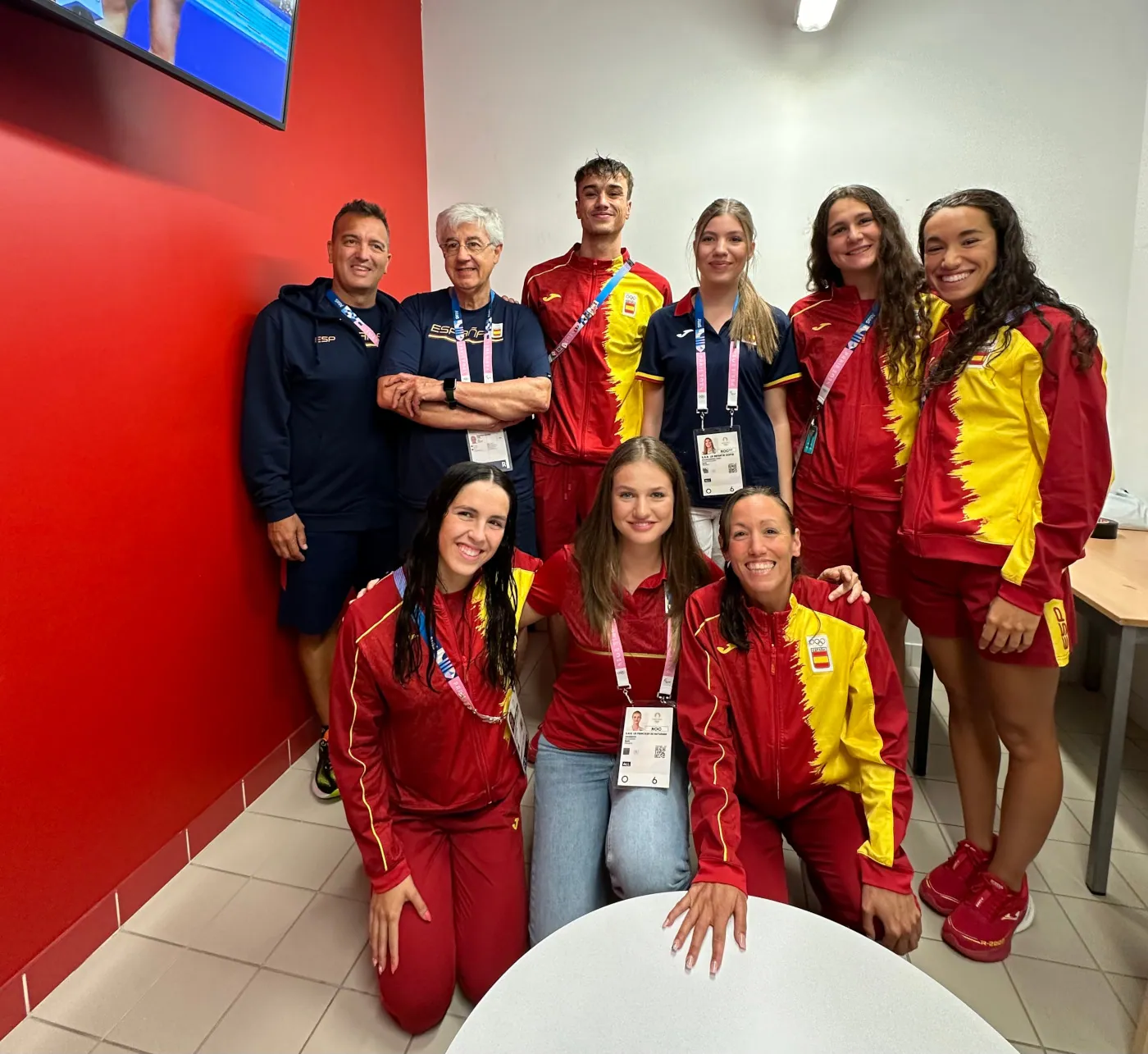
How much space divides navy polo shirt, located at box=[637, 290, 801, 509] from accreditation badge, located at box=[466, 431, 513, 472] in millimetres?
552

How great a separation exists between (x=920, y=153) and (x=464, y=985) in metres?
3.88

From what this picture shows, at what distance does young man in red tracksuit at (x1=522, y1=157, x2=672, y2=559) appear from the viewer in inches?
102

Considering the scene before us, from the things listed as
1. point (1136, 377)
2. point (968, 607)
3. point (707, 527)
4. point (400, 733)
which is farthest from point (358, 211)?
point (1136, 377)

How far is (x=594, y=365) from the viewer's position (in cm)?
261

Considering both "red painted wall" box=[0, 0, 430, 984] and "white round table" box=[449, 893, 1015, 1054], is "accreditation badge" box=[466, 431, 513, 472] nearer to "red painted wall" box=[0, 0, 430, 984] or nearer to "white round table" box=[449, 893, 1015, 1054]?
"red painted wall" box=[0, 0, 430, 984]

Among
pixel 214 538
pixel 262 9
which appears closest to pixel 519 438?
pixel 214 538

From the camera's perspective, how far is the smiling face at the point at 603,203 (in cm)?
249

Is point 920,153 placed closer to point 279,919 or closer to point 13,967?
point 279,919

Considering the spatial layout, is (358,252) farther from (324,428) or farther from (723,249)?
(723,249)

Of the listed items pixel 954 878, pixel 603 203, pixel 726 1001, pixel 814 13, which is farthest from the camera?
pixel 814 13

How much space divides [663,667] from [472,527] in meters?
0.63

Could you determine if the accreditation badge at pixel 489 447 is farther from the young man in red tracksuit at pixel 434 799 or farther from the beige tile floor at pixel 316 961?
the beige tile floor at pixel 316 961

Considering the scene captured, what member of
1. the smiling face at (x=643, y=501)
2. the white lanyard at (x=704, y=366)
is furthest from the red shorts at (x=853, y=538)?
the smiling face at (x=643, y=501)

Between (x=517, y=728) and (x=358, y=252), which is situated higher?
(x=358, y=252)
